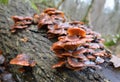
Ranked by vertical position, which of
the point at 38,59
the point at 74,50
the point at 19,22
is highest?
the point at 19,22

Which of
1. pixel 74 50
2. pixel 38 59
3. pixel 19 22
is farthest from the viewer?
pixel 19 22

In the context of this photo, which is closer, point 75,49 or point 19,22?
point 75,49

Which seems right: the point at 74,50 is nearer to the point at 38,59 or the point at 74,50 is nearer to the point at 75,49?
the point at 75,49

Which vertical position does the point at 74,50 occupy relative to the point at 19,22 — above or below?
below

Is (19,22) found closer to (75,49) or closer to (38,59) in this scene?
(38,59)

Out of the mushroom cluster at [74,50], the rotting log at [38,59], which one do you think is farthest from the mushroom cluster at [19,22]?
the mushroom cluster at [74,50]

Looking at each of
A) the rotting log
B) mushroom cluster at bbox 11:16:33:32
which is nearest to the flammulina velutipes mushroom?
the rotting log

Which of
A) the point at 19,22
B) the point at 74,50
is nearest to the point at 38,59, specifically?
the point at 74,50

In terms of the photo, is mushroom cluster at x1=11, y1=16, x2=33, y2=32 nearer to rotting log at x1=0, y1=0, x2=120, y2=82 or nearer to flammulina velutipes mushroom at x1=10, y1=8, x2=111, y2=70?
rotting log at x1=0, y1=0, x2=120, y2=82

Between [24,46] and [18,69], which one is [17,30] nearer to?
[24,46]

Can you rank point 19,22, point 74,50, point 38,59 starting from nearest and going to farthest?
1. point 74,50
2. point 38,59
3. point 19,22
